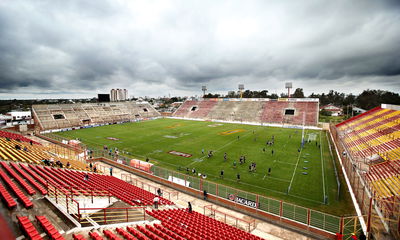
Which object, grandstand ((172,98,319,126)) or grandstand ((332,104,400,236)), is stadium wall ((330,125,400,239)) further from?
grandstand ((172,98,319,126))

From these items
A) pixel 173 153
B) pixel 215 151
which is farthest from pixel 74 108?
pixel 215 151

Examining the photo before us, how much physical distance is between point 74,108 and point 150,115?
25.8 m

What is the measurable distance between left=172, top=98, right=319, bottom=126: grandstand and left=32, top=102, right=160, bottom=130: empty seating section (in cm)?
1571

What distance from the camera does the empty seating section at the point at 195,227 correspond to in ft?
34.4

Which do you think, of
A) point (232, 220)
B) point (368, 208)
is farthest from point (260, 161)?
point (232, 220)

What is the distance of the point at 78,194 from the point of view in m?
11.4

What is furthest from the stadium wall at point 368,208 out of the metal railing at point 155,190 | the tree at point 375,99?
the tree at point 375,99

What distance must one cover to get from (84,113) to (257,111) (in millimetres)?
55982

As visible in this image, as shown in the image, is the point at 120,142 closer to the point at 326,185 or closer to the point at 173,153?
the point at 173,153

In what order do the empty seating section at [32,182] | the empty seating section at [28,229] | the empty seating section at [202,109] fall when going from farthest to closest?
the empty seating section at [202,109] → the empty seating section at [32,182] → the empty seating section at [28,229]

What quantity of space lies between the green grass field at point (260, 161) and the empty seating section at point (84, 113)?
20209 mm

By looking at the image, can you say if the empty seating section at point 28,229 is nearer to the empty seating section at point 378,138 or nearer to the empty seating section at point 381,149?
the empty seating section at point 381,149

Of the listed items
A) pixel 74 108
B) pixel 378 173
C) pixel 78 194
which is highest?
pixel 74 108

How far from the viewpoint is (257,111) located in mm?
69438
